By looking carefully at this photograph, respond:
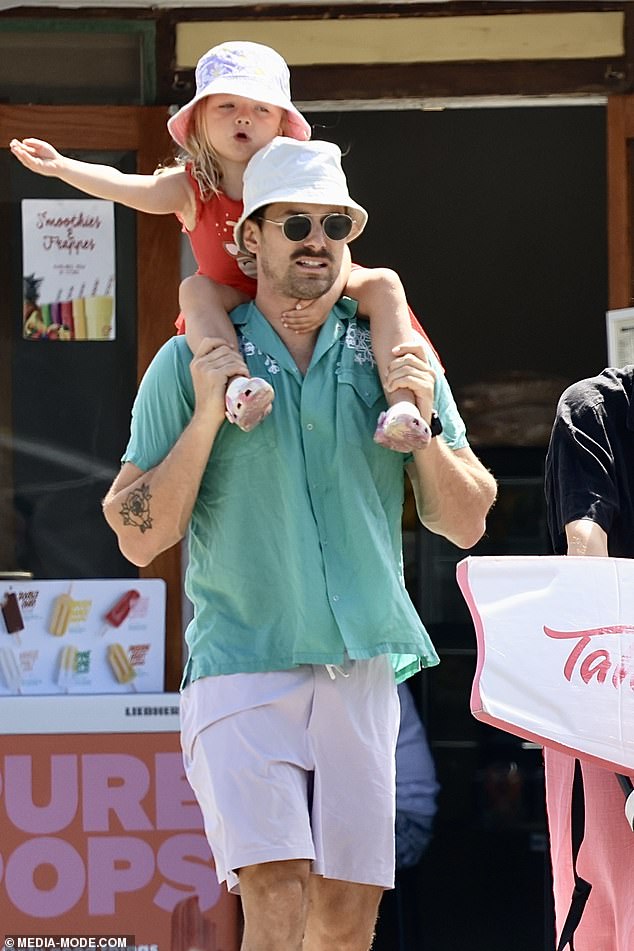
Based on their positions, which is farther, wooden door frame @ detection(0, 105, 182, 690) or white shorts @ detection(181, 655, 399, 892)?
wooden door frame @ detection(0, 105, 182, 690)

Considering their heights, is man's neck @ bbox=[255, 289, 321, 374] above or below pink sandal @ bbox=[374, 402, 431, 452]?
above

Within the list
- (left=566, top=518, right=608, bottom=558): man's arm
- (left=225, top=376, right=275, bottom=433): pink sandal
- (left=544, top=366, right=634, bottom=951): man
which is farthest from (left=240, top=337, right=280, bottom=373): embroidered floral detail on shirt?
(left=566, top=518, right=608, bottom=558): man's arm

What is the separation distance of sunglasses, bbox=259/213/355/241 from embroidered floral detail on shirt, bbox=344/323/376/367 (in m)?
0.24

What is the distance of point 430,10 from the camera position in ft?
18.4

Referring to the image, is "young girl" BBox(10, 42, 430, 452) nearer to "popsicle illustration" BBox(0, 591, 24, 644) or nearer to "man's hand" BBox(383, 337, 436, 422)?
"man's hand" BBox(383, 337, 436, 422)

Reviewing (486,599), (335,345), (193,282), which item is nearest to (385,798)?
(486,599)

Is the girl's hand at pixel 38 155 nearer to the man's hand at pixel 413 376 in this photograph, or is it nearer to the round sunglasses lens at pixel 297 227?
the round sunglasses lens at pixel 297 227

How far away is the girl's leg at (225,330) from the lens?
11.3ft

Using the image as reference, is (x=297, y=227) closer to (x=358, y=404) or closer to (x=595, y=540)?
(x=358, y=404)

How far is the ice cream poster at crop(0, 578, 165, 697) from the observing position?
5.50 meters

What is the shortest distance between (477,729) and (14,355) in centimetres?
246

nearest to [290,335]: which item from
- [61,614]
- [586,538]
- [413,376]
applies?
Result: [413,376]

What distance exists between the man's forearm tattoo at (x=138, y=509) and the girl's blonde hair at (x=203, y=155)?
0.79 meters

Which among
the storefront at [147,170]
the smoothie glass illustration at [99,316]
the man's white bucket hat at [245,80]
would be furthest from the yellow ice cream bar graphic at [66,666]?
the man's white bucket hat at [245,80]
